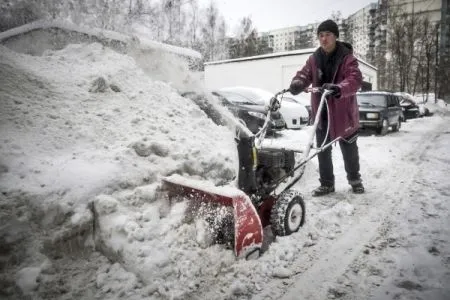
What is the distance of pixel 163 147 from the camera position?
337 cm

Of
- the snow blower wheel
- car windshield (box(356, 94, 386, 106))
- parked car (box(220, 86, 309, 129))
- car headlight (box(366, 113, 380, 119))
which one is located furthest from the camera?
car windshield (box(356, 94, 386, 106))

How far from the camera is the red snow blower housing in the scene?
2434mm

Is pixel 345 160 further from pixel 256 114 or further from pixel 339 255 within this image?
pixel 256 114

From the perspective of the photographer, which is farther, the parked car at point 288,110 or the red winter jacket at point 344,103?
the parked car at point 288,110

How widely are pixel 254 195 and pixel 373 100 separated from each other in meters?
10.4

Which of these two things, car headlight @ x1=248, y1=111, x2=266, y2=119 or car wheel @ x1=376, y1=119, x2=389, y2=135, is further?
car wheel @ x1=376, y1=119, x2=389, y2=135

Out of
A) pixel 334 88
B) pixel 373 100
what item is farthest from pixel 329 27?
pixel 373 100

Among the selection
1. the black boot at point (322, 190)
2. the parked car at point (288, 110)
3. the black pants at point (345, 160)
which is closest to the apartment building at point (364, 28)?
the parked car at point (288, 110)

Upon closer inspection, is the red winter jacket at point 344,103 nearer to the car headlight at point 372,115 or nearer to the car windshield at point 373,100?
the car headlight at point 372,115

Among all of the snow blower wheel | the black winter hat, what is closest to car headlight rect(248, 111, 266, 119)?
the black winter hat

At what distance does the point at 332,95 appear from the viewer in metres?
3.80

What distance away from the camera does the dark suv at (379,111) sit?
35.3 feet

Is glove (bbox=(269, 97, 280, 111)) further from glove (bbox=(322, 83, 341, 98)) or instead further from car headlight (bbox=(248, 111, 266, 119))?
car headlight (bbox=(248, 111, 266, 119))

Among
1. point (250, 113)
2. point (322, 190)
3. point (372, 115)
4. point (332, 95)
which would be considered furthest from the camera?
point (372, 115)
